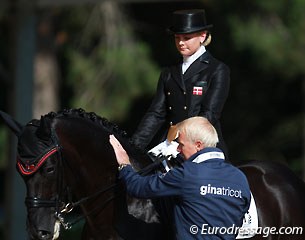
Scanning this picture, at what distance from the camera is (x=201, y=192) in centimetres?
508

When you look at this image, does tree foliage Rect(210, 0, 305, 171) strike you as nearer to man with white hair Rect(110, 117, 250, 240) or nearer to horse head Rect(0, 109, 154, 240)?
horse head Rect(0, 109, 154, 240)

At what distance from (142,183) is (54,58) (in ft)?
45.1

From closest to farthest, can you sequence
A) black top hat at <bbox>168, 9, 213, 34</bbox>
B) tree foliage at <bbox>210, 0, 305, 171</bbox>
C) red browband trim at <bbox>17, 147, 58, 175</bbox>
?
red browband trim at <bbox>17, 147, 58, 175</bbox>
black top hat at <bbox>168, 9, 213, 34</bbox>
tree foliage at <bbox>210, 0, 305, 171</bbox>

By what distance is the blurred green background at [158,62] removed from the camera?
18094mm

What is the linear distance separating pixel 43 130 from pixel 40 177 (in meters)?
0.29

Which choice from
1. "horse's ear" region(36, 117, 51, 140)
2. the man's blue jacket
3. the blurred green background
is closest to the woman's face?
the man's blue jacket

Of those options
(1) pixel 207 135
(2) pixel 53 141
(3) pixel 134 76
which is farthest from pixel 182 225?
(3) pixel 134 76

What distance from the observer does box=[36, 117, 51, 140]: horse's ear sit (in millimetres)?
5285

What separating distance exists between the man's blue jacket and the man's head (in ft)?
0.12

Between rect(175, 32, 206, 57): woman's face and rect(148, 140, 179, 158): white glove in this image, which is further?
rect(175, 32, 206, 57): woman's face

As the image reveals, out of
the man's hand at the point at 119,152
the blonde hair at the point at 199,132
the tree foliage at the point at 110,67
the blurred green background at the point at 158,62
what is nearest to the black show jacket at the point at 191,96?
the man's hand at the point at 119,152

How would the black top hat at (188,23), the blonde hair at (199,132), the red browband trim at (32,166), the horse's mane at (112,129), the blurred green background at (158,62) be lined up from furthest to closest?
the blurred green background at (158,62), the black top hat at (188,23), the horse's mane at (112,129), the red browband trim at (32,166), the blonde hair at (199,132)

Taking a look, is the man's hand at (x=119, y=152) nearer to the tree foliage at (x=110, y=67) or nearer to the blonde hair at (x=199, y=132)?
the blonde hair at (x=199, y=132)

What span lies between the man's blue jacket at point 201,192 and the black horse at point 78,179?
0.32 meters
